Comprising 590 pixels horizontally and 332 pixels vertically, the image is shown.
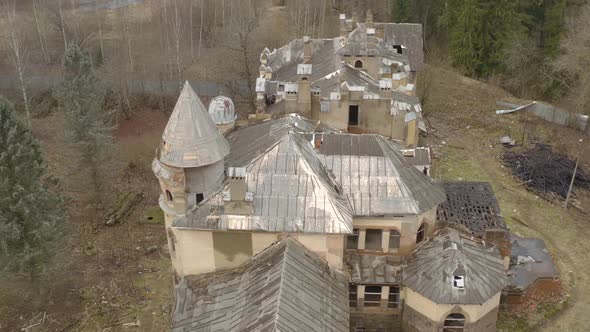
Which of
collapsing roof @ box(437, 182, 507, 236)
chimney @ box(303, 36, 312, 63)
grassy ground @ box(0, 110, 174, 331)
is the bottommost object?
grassy ground @ box(0, 110, 174, 331)

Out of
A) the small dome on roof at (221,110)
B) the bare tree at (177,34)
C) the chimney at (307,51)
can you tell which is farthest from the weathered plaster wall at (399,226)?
the bare tree at (177,34)

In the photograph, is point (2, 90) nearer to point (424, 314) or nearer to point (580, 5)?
point (424, 314)

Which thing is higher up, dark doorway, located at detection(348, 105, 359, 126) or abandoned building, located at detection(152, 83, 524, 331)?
dark doorway, located at detection(348, 105, 359, 126)

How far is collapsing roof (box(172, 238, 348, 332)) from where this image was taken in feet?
89.3

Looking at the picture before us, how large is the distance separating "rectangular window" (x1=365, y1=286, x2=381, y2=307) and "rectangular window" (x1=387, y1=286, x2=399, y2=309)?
2.15 feet

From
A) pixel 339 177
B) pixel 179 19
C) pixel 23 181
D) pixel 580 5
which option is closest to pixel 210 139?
pixel 339 177

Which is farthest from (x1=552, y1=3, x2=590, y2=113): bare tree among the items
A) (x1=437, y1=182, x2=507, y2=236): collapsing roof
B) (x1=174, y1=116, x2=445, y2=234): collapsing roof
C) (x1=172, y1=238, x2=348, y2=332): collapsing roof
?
(x1=172, y1=238, x2=348, y2=332): collapsing roof

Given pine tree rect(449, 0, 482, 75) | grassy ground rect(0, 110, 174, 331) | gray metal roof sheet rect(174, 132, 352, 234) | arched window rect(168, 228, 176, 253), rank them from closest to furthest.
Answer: gray metal roof sheet rect(174, 132, 352, 234), arched window rect(168, 228, 176, 253), grassy ground rect(0, 110, 174, 331), pine tree rect(449, 0, 482, 75)

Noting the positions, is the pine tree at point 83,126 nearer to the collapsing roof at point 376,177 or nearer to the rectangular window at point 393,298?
the collapsing roof at point 376,177

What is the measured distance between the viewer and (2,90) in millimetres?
65625

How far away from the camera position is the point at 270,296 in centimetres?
2791

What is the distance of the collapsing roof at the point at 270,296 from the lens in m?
27.2

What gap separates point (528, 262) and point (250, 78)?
1429 inches

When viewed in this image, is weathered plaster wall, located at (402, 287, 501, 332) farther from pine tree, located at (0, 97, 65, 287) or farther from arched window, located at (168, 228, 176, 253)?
pine tree, located at (0, 97, 65, 287)
